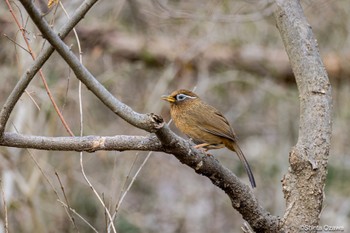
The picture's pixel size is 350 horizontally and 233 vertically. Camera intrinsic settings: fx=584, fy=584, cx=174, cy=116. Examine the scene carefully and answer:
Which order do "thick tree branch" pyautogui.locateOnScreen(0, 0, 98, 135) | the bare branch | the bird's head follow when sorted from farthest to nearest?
the bird's head
the bare branch
"thick tree branch" pyautogui.locateOnScreen(0, 0, 98, 135)

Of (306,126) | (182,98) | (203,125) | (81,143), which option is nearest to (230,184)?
(306,126)

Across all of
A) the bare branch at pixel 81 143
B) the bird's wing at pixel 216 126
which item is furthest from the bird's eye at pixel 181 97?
the bare branch at pixel 81 143

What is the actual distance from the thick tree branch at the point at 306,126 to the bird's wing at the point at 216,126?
3.80 feet

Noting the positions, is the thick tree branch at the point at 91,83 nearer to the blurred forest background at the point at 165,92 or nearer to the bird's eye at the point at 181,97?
the bird's eye at the point at 181,97

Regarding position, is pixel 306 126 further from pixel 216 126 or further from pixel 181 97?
pixel 181 97

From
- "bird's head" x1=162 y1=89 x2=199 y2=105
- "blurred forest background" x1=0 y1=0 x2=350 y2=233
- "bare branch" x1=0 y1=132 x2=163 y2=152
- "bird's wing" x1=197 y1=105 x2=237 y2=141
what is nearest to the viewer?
"bare branch" x1=0 y1=132 x2=163 y2=152

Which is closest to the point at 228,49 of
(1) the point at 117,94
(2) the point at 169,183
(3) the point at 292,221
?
(1) the point at 117,94

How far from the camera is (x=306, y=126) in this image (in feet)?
11.2

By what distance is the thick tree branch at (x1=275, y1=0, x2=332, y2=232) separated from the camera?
3.24 metres

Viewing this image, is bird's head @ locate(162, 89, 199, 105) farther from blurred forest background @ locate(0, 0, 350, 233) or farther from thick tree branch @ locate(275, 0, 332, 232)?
blurred forest background @ locate(0, 0, 350, 233)

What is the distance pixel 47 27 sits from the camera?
2518mm

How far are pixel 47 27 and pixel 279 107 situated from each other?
7198 mm

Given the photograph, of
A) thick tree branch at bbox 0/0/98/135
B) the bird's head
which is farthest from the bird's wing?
thick tree branch at bbox 0/0/98/135

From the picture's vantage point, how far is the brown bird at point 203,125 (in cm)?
465
